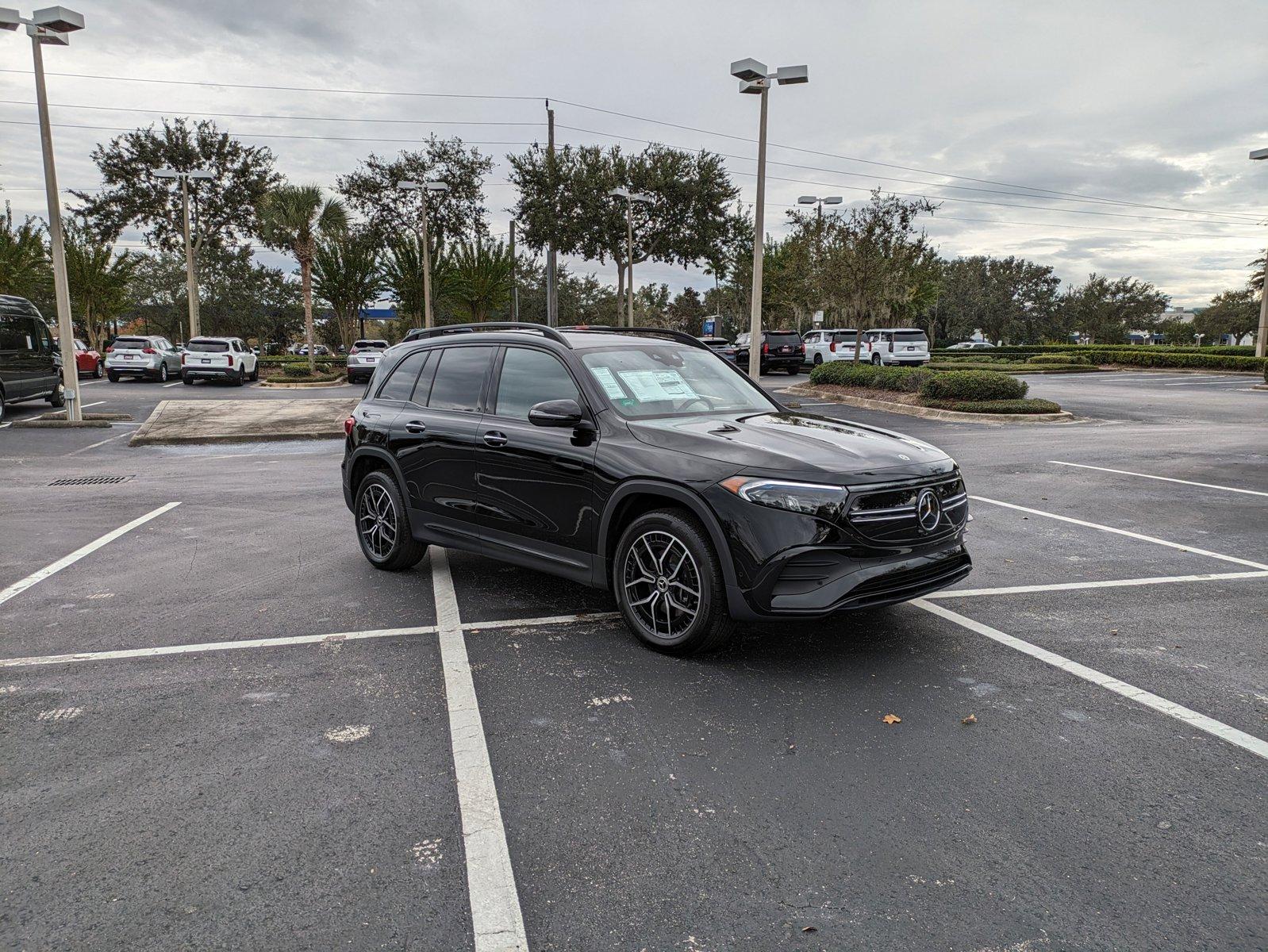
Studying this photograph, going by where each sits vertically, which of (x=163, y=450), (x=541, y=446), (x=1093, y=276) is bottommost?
(x=163, y=450)

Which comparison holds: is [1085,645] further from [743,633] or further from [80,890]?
[80,890]

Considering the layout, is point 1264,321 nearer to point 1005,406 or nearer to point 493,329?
point 1005,406

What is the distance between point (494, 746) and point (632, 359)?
2686mm

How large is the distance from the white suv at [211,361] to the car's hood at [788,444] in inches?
1167

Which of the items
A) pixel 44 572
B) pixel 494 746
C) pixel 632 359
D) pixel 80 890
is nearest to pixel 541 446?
pixel 632 359

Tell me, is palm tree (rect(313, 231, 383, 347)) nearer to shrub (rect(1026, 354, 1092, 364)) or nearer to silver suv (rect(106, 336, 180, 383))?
silver suv (rect(106, 336, 180, 383))

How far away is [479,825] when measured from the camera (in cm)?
297

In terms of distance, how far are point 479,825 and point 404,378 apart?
409cm

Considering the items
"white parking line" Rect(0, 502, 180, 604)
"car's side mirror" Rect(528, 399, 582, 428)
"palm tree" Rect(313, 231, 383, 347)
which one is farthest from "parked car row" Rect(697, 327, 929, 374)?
"car's side mirror" Rect(528, 399, 582, 428)

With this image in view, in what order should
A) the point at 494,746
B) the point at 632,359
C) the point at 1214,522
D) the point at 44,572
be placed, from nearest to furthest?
1. the point at 494,746
2. the point at 632,359
3. the point at 44,572
4. the point at 1214,522

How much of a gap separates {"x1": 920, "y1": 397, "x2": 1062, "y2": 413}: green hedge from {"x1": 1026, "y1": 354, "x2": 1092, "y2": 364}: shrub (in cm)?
2176

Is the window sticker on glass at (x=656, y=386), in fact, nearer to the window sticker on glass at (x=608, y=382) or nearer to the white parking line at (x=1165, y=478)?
the window sticker on glass at (x=608, y=382)

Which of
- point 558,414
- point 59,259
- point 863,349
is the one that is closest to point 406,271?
point 863,349

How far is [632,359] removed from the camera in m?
5.43
